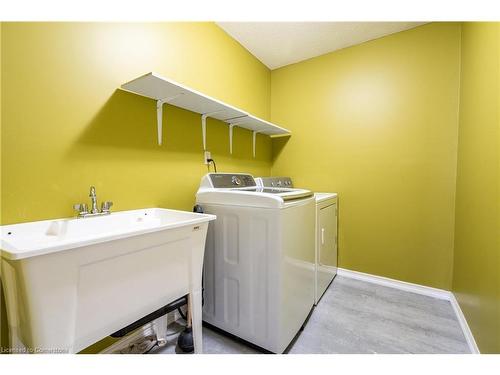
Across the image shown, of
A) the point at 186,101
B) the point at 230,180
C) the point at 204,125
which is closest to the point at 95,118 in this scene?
the point at 186,101

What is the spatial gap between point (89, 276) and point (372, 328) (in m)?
1.86

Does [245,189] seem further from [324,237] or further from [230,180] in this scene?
[324,237]

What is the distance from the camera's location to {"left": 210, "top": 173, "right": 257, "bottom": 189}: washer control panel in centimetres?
170

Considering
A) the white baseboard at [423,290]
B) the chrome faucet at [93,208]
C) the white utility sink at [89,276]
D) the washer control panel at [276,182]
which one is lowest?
the white baseboard at [423,290]

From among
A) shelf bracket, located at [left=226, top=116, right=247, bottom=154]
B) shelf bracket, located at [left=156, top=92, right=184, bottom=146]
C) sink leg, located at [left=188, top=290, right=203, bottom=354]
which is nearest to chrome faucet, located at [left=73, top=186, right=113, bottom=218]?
shelf bracket, located at [left=156, top=92, right=184, bottom=146]

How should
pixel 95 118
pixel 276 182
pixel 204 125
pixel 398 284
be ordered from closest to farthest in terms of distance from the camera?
pixel 95 118 < pixel 204 125 < pixel 398 284 < pixel 276 182

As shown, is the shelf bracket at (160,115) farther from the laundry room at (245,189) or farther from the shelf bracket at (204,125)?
the shelf bracket at (204,125)

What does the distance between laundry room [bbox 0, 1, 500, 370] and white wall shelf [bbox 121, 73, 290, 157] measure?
0.9 inches

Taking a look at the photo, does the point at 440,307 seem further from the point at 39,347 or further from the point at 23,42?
the point at 23,42

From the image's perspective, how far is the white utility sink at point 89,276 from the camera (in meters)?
0.71

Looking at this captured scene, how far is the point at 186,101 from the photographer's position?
5.34 ft

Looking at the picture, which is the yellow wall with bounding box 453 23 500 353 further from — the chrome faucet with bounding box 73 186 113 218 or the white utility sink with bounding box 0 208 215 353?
the chrome faucet with bounding box 73 186 113 218

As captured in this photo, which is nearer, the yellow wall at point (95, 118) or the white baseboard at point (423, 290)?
the yellow wall at point (95, 118)

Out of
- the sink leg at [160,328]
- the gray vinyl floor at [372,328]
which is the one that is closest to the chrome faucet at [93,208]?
the sink leg at [160,328]
